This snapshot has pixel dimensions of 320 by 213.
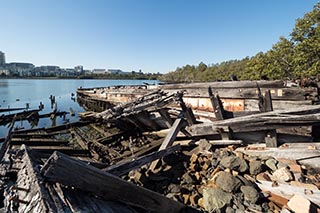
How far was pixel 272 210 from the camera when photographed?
3172 millimetres

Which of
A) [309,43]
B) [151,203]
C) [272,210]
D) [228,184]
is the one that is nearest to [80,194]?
[151,203]

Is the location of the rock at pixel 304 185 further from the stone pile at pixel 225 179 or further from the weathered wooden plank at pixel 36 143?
the weathered wooden plank at pixel 36 143

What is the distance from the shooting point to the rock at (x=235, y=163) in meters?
3.93

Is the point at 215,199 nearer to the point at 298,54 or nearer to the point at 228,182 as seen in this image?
the point at 228,182

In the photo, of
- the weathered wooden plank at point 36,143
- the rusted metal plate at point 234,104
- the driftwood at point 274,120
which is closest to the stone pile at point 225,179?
the driftwood at point 274,120

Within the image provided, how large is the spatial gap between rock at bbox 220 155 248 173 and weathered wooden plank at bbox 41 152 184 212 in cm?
170

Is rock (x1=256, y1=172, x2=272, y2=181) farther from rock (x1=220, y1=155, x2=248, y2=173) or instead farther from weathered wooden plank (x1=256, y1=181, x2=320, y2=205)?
rock (x1=220, y1=155, x2=248, y2=173)

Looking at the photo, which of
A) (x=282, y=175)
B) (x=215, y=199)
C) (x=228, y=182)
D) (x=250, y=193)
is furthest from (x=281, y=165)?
(x=215, y=199)

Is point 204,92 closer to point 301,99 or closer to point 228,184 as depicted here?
point 301,99

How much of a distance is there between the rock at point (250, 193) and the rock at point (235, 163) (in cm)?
46

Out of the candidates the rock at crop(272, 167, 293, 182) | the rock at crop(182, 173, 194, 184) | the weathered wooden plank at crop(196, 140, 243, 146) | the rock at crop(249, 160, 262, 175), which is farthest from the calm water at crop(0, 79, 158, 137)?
the rock at crop(272, 167, 293, 182)

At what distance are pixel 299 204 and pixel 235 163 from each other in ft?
4.09

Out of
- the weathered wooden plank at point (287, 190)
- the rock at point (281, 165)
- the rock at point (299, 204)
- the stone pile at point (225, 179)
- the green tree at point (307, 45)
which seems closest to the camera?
the rock at point (299, 204)

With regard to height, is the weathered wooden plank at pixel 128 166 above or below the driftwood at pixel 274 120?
below
